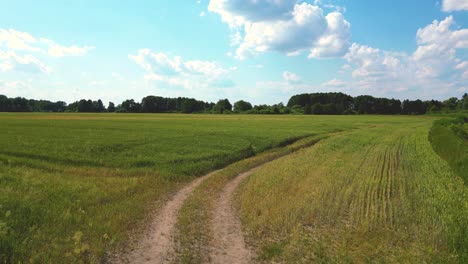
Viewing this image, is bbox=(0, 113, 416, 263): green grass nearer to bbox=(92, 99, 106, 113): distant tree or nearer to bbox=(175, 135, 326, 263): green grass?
bbox=(175, 135, 326, 263): green grass

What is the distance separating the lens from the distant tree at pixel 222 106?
182 meters

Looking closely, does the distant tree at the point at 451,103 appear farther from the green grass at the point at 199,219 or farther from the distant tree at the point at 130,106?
the green grass at the point at 199,219

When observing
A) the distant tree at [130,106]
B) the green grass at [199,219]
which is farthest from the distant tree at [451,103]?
the green grass at [199,219]

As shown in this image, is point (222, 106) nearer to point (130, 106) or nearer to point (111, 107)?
point (130, 106)

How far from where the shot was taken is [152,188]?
606 inches

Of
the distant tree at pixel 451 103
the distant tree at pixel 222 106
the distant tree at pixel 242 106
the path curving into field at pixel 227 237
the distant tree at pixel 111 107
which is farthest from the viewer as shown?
the distant tree at pixel 242 106

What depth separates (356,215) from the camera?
11.0 meters

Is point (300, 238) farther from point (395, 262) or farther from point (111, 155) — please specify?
point (111, 155)

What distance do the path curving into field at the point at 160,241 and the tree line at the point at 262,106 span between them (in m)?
152

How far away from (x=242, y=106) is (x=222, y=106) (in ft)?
45.0

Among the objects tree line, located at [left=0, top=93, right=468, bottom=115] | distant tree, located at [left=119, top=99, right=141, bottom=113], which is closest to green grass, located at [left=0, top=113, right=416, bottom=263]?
tree line, located at [left=0, top=93, right=468, bottom=115]

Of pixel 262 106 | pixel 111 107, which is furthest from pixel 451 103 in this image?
pixel 111 107

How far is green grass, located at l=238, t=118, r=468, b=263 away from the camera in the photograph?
844cm

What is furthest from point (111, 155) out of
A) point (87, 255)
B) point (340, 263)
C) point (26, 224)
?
point (340, 263)
